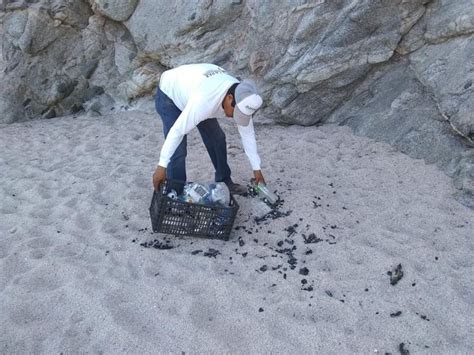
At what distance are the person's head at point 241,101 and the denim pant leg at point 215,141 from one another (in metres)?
0.52

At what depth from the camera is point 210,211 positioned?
3273 mm

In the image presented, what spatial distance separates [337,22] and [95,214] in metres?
3.00

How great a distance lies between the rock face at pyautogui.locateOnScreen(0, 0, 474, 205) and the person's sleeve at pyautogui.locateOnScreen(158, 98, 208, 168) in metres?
2.15

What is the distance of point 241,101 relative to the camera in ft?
9.90

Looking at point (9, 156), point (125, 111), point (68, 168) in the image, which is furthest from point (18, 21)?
point (68, 168)

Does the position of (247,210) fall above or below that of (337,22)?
below

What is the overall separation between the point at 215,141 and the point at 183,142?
0.30 m

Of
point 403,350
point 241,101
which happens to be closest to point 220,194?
point 241,101

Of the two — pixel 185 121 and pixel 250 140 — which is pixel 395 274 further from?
pixel 185 121

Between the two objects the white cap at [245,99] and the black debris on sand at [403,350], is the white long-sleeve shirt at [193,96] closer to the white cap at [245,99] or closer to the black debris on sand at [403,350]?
the white cap at [245,99]

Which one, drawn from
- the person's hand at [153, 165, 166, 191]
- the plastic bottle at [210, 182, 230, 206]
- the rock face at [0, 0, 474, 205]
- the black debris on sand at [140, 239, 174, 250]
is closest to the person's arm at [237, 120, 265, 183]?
the plastic bottle at [210, 182, 230, 206]

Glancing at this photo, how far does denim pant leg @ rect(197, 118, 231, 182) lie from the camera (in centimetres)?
369

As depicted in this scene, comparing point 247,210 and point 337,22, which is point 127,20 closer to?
point 337,22

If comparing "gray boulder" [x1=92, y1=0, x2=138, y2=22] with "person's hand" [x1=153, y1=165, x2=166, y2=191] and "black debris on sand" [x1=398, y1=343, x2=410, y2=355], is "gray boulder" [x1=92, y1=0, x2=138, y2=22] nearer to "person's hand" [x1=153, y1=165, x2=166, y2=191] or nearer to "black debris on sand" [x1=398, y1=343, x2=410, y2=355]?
"person's hand" [x1=153, y1=165, x2=166, y2=191]
